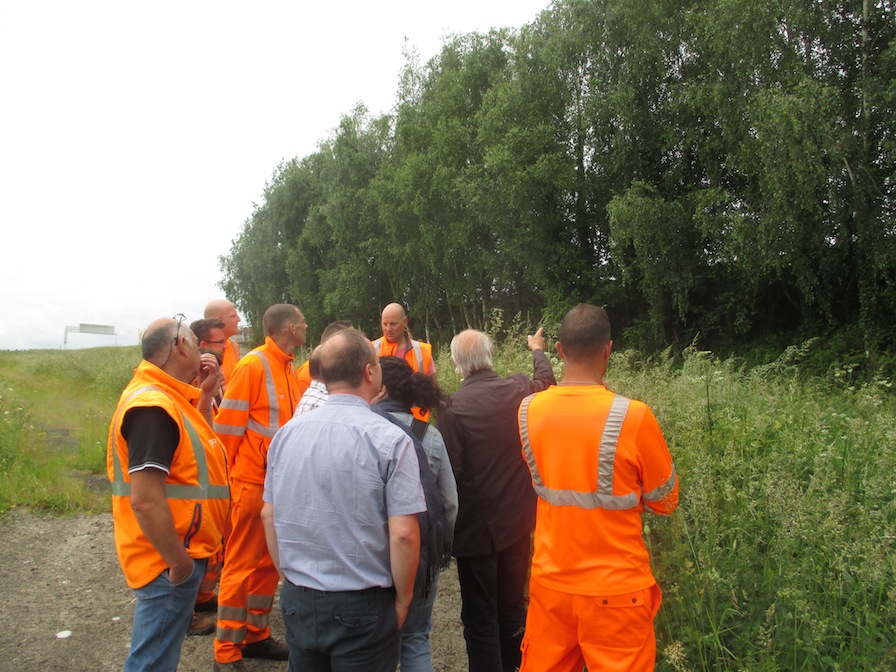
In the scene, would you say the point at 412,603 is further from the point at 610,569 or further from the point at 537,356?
the point at 537,356

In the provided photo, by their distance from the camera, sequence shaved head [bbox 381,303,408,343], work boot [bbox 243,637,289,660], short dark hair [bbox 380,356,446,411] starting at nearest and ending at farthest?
short dark hair [bbox 380,356,446,411] → work boot [bbox 243,637,289,660] → shaved head [bbox 381,303,408,343]

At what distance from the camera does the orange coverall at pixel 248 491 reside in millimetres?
4051

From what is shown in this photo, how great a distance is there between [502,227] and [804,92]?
1449 centimetres

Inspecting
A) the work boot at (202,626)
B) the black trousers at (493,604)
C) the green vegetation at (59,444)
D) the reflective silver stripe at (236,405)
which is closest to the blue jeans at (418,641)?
the black trousers at (493,604)

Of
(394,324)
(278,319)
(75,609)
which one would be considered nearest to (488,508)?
(278,319)

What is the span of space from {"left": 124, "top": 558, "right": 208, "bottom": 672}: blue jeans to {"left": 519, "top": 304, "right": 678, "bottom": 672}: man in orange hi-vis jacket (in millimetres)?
1516

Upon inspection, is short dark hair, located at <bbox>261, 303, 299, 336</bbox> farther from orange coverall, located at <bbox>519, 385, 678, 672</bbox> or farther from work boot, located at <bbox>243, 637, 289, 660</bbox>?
orange coverall, located at <bbox>519, 385, 678, 672</bbox>

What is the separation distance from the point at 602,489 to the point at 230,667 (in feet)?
8.89

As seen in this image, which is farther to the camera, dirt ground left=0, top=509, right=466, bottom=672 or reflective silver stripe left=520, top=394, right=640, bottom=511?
dirt ground left=0, top=509, right=466, bottom=672

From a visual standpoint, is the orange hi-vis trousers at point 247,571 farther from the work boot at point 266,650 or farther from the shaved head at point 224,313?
the shaved head at point 224,313

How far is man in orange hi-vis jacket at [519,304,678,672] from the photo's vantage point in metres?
2.46

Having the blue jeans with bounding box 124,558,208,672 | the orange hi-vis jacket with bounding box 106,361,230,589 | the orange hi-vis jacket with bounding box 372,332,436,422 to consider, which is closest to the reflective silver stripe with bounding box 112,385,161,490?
the orange hi-vis jacket with bounding box 106,361,230,589

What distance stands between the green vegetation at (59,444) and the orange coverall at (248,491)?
4091 millimetres

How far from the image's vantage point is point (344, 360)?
2574 millimetres
